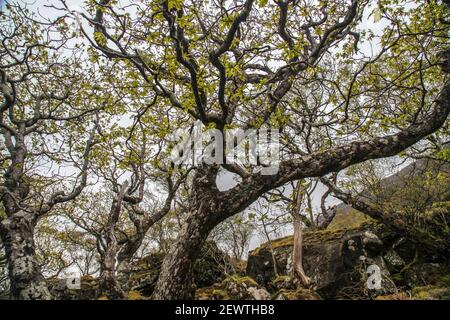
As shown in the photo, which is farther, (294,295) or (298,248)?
(298,248)

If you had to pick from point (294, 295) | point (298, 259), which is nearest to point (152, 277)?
point (298, 259)

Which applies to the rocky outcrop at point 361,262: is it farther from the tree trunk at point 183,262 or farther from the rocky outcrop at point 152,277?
the tree trunk at point 183,262

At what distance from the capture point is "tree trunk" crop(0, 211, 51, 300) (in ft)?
21.0

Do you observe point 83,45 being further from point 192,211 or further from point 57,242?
point 57,242

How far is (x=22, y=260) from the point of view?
684 cm

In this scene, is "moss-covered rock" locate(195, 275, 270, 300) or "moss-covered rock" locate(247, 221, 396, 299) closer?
"moss-covered rock" locate(195, 275, 270, 300)

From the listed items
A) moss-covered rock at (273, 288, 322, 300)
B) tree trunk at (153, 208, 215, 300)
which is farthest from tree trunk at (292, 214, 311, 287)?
tree trunk at (153, 208, 215, 300)

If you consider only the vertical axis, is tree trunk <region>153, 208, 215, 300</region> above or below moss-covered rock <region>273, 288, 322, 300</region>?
above

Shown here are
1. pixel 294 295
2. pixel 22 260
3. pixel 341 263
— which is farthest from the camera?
pixel 341 263

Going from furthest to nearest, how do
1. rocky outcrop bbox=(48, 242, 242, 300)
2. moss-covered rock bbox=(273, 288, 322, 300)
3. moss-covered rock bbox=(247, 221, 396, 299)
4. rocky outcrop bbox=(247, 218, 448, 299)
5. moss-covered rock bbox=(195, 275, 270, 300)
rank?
rocky outcrop bbox=(48, 242, 242, 300)
moss-covered rock bbox=(247, 221, 396, 299)
rocky outcrop bbox=(247, 218, 448, 299)
moss-covered rock bbox=(195, 275, 270, 300)
moss-covered rock bbox=(273, 288, 322, 300)

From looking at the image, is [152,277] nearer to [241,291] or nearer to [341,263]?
[241,291]

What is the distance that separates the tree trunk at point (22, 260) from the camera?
6.39 metres

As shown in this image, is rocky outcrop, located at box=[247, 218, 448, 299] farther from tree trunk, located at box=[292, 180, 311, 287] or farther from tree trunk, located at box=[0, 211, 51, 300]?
tree trunk, located at box=[0, 211, 51, 300]

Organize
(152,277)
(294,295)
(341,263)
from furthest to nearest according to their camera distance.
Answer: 1. (152,277)
2. (341,263)
3. (294,295)
